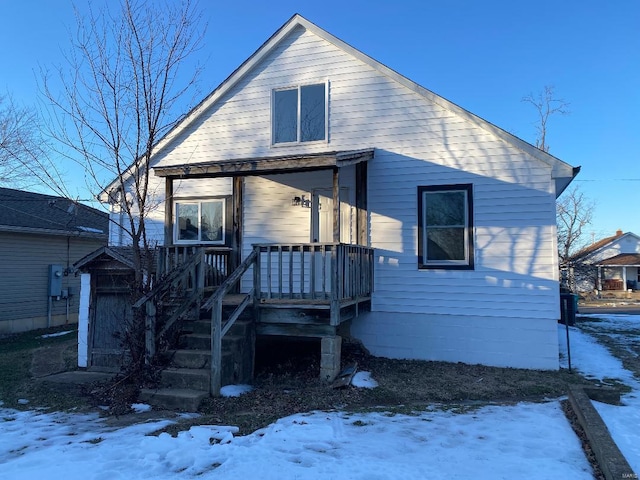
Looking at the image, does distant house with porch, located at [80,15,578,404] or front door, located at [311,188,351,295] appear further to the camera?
front door, located at [311,188,351,295]

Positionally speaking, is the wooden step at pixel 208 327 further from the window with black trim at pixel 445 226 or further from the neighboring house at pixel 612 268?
the neighboring house at pixel 612 268

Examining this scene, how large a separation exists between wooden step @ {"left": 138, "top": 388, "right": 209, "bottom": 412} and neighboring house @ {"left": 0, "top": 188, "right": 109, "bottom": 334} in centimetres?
988

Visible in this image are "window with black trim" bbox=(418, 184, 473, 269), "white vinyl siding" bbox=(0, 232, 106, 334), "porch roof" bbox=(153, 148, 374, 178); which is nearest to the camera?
"porch roof" bbox=(153, 148, 374, 178)

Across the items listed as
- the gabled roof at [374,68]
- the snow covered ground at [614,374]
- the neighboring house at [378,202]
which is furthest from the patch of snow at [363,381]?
the gabled roof at [374,68]

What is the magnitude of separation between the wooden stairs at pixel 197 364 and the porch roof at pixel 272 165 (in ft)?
8.84

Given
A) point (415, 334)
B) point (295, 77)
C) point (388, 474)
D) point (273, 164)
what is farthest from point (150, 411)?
point (295, 77)

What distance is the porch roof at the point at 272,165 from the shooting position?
830 cm

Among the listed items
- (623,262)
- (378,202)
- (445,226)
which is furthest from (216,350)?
(623,262)

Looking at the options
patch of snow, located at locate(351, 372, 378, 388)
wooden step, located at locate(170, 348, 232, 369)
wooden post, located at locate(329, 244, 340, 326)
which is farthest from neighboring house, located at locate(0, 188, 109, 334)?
patch of snow, located at locate(351, 372, 378, 388)

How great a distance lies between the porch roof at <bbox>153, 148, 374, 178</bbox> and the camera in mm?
8297

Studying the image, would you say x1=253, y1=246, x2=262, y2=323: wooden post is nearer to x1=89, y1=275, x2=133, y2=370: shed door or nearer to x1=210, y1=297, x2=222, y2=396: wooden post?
x1=210, y1=297, x2=222, y2=396: wooden post

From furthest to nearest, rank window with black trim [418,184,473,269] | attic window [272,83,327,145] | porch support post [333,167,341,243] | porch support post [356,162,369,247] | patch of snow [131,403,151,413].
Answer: attic window [272,83,327,145] < porch support post [356,162,369,247] < window with black trim [418,184,473,269] < porch support post [333,167,341,243] < patch of snow [131,403,151,413]

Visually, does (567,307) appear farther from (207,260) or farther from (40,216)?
(40,216)

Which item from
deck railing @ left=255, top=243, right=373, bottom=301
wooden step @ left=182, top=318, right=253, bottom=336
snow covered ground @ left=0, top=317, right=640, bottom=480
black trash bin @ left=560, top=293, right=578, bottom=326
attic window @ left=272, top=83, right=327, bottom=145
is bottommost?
snow covered ground @ left=0, top=317, right=640, bottom=480
